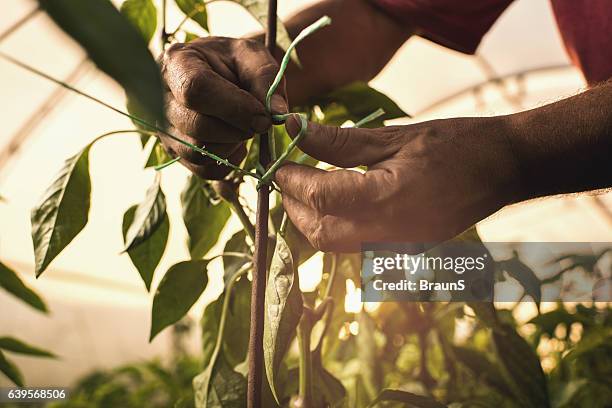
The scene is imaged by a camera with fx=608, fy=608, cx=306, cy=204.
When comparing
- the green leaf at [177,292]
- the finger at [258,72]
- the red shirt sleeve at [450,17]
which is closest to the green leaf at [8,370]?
the green leaf at [177,292]

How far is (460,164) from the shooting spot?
0.43m

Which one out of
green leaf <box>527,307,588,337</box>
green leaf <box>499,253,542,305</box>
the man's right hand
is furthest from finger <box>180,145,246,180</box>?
green leaf <box>527,307,588,337</box>

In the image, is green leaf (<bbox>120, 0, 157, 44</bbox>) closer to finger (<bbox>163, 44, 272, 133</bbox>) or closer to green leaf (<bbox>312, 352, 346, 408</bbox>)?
finger (<bbox>163, 44, 272, 133</bbox>)

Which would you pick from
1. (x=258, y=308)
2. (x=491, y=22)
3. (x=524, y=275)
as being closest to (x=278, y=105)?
(x=258, y=308)

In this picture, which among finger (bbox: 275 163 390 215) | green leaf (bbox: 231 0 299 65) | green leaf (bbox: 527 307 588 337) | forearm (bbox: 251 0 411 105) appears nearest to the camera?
finger (bbox: 275 163 390 215)

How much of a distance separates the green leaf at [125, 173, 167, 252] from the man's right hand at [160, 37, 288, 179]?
66 millimetres

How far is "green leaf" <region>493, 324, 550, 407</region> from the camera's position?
70 centimetres

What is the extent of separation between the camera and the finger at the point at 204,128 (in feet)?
1.43

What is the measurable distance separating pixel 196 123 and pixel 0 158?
1.99m

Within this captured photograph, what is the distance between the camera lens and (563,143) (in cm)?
46

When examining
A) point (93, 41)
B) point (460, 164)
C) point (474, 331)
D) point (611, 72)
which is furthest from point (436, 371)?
point (93, 41)

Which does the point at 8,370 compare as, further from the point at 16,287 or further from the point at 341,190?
the point at 341,190

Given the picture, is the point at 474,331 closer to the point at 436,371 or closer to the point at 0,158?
the point at 436,371

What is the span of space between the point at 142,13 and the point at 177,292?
29 cm
